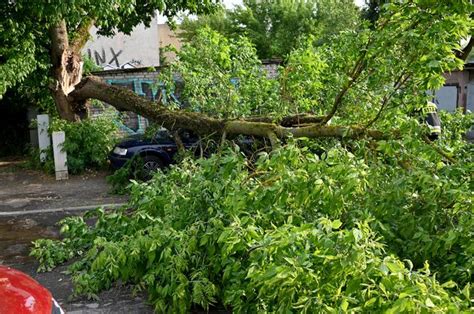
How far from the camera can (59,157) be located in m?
11.4

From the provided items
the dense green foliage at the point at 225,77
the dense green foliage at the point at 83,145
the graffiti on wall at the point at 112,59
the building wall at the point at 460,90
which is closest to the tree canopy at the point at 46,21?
the dense green foliage at the point at 83,145

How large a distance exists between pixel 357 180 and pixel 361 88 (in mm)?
2242

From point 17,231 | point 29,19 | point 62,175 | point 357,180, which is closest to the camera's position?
point 357,180

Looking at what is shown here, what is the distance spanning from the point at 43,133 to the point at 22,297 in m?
10.1

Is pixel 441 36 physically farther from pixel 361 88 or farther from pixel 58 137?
pixel 58 137

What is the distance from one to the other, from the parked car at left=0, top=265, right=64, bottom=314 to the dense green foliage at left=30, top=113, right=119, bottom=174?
8.68 m

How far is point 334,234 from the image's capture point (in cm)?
259

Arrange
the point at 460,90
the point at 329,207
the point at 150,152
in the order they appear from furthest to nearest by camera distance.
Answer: the point at 460,90
the point at 150,152
the point at 329,207

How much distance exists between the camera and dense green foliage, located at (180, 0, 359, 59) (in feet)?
83.5

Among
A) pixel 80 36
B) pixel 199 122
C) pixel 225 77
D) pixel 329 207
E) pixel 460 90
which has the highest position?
pixel 80 36

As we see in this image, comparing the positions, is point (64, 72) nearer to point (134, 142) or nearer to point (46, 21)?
point (46, 21)

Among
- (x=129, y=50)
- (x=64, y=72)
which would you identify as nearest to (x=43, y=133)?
(x=64, y=72)

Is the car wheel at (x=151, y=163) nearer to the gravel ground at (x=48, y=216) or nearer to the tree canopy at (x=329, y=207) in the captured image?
the gravel ground at (x=48, y=216)

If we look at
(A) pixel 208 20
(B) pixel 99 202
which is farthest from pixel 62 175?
(A) pixel 208 20
